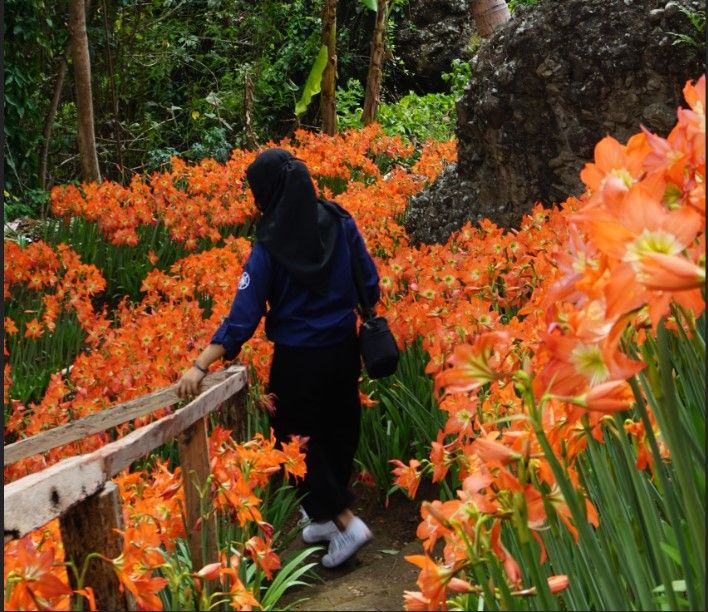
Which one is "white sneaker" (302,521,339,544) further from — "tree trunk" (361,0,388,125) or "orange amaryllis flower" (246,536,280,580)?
"tree trunk" (361,0,388,125)

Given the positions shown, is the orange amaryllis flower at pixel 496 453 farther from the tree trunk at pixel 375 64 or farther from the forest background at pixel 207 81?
the forest background at pixel 207 81

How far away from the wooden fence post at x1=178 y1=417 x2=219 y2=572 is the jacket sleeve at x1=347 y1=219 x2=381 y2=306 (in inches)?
43.8

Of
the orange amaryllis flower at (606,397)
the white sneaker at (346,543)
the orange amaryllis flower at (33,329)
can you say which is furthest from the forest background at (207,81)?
the orange amaryllis flower at (606,397)

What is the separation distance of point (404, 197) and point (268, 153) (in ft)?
Answer: 15.2

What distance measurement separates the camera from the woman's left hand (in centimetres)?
352

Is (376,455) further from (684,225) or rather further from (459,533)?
(684,225)

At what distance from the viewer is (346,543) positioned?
11.7 feet

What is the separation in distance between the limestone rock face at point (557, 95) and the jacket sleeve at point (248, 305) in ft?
9.00

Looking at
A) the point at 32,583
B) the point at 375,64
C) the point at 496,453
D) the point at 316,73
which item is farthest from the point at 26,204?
the point at 496,453

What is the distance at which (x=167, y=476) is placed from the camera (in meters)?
2.63

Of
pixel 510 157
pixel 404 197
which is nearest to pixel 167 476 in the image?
pixel 510 157

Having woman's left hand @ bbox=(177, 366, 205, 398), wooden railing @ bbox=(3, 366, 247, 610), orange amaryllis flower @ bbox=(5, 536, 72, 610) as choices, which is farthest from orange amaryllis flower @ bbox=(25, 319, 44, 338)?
orange amaryllis flower @ bbox=(5, 536, 72, 610)

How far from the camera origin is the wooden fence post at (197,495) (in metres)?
2.50

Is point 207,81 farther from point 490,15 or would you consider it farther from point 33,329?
point 33,329
